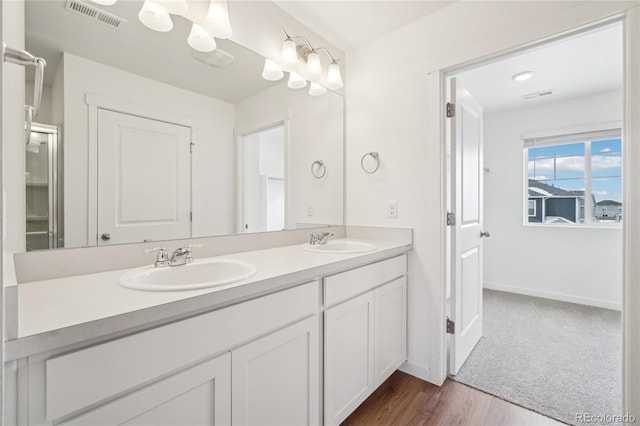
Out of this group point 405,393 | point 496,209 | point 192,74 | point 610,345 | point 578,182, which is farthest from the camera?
point 496,209

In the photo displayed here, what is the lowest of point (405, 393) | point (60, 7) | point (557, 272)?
point (405, 393)

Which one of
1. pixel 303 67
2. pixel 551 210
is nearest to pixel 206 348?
pixel 303 67

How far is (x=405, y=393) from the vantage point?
171 cm

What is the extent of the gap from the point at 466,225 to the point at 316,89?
142 cm

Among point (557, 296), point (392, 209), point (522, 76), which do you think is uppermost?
point (522, 76)

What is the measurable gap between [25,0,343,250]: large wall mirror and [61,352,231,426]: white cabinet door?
0.70 m

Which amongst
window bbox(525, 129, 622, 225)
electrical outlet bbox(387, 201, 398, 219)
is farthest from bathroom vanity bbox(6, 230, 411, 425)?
window bbox(525, 129, 622, 225)

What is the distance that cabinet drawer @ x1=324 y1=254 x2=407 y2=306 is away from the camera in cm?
133

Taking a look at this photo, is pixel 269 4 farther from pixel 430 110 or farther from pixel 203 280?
pixel 203 280

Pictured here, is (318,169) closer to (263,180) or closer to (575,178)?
(263,180)

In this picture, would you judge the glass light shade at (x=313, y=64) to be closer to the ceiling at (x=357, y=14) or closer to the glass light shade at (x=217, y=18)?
the ceiling at (x=357, y=14)

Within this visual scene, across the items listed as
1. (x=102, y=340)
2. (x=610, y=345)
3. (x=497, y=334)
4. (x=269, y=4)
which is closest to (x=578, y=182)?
(x=610, y=345)

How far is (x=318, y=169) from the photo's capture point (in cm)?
218

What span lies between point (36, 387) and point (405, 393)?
170 centimetres
